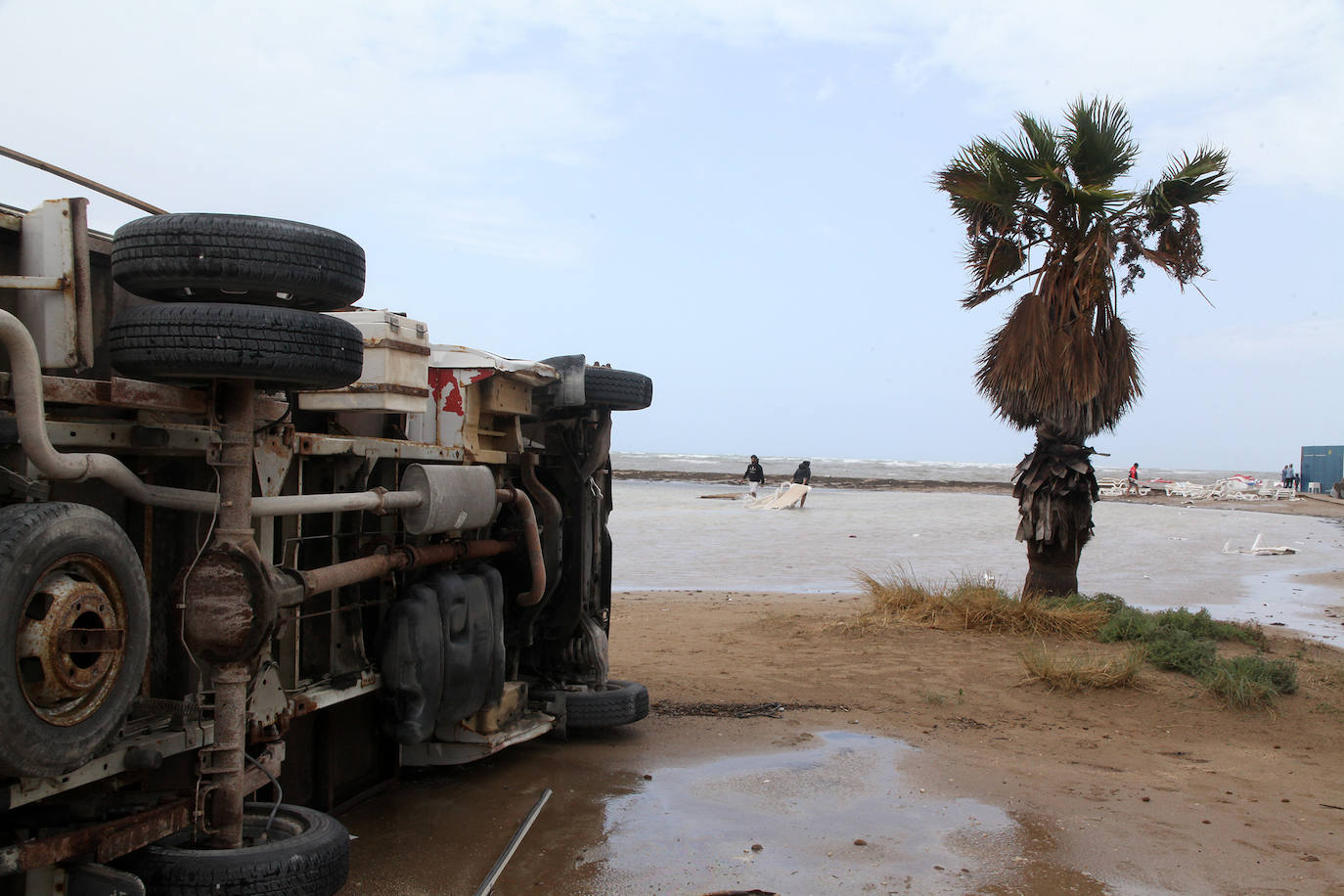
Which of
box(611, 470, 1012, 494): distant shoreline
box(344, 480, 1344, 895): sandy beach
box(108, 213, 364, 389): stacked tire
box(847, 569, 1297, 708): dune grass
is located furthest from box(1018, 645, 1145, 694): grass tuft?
box(611, 470, 1012, 494): distant shoreline

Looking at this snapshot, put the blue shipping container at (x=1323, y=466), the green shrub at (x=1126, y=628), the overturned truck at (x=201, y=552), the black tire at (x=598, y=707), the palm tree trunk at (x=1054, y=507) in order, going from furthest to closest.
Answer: the blue shipping container at (x=1323, y=466), the palm tree trunk at (x=1054, y=507), the green shrub at (x=1126, y=628), the black tire at (x=598, y=707), the overturned truck at (x=201, y=552)

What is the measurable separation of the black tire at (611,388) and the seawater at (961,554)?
6.97 meters

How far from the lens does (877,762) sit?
674 cm

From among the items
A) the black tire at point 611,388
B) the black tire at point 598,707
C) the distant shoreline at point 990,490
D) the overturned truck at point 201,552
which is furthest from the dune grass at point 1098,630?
the distant shoreline at point 990,490

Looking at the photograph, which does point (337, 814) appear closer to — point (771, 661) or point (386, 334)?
point (386, 334)

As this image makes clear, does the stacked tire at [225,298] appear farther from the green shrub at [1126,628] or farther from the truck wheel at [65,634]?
the green shrub at [1126,628]

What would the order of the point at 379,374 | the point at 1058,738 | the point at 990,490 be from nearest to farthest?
the point at 379,374 → the point at 1058,738 → the point at 990,490

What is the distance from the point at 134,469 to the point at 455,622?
2.02 meters

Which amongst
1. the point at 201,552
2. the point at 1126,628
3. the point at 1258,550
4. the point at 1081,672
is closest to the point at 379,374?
the point at 201,552

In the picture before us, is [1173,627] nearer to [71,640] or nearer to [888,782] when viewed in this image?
[888,782]

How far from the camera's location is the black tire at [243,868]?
11.4 ft

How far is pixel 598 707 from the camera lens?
6988mm

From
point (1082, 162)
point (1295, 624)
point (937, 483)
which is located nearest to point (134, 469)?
point (1082, 162)

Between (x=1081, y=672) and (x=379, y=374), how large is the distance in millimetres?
6372
